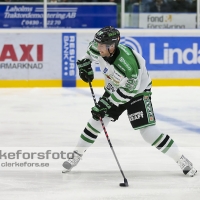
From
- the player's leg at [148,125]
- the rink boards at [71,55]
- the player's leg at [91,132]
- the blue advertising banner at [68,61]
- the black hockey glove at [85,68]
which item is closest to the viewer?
the player's leg at [148,125]

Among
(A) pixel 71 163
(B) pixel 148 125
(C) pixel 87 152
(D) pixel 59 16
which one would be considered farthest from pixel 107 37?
(D) pixel 59 16

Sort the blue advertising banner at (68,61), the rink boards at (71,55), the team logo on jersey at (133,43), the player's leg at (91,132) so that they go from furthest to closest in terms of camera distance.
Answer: the team logo on jersey at (133,43) → the blue advertising banner at (68,61) → the rink boards at (71,55) → the player's leg at (91,132)

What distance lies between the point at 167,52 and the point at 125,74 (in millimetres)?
6300

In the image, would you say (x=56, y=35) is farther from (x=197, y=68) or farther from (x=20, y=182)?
(x=20, y=182)

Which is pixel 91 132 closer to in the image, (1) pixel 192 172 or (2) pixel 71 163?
(2) pixel 71 163

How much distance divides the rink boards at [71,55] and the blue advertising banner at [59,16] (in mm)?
304

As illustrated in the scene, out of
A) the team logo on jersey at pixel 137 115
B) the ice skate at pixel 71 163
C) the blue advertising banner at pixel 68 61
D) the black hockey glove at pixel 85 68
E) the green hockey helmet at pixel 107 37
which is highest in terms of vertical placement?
the green hockey helmet at pixel 107 37

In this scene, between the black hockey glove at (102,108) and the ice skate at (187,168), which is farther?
the ice skate at (187,168)

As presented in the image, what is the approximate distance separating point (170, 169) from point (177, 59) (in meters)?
5.88

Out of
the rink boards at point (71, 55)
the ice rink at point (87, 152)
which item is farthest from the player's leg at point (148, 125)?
the rink boards at point (71, 55)

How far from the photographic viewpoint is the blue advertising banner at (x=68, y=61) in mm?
10344

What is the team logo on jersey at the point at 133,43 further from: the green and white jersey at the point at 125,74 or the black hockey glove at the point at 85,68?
the green and white jersey at the point at 125,74

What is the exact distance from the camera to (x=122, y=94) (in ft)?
14.6

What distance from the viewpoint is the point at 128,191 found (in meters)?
4.15
